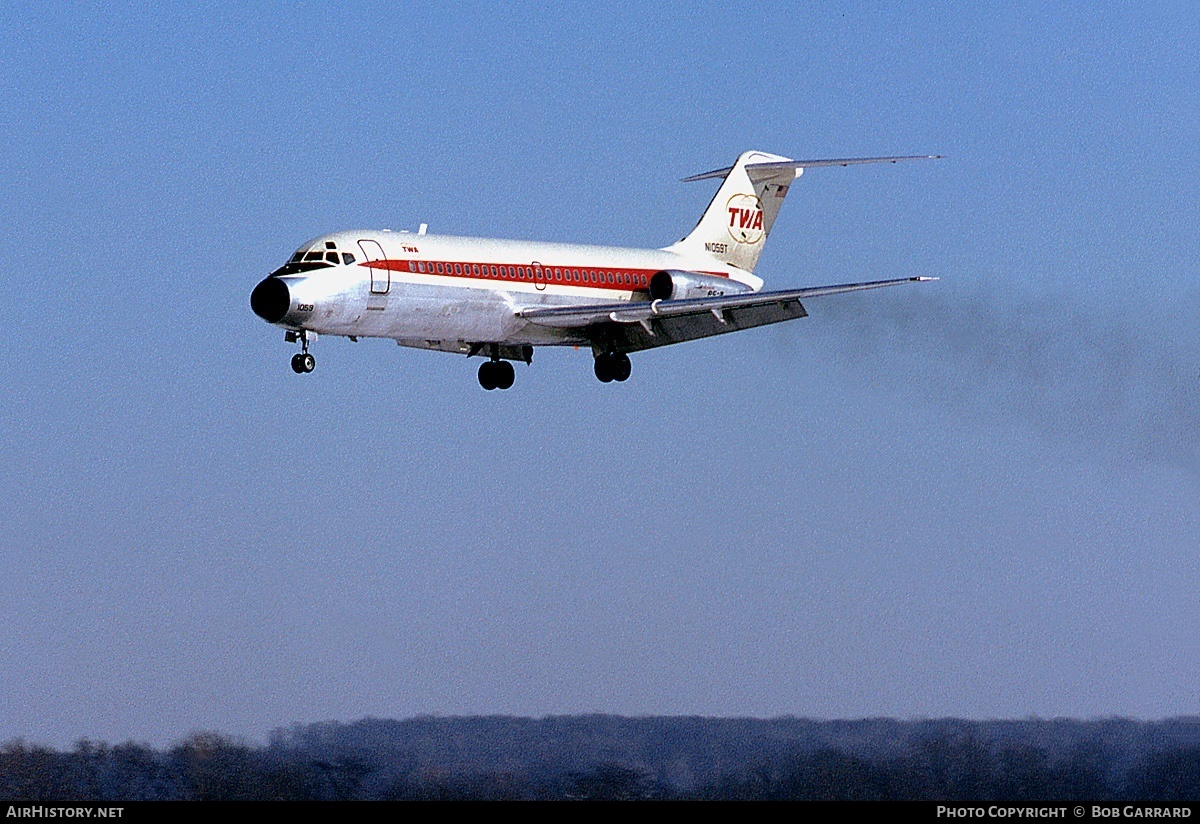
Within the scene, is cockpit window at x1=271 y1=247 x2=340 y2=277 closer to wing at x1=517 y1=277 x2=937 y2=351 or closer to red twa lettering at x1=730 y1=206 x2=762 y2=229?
wing at x1=517 y1=277 x2=937 y2=351

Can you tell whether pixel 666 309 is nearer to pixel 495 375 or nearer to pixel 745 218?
pixel 495 375

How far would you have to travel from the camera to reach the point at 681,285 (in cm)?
6309

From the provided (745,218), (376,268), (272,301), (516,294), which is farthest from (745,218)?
(272,301)

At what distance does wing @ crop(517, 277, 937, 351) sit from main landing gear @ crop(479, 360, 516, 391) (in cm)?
245

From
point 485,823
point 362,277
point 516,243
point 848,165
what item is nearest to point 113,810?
point 485,823

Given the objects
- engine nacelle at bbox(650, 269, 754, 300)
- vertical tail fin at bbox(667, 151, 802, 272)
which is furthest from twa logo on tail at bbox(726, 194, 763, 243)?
engine nacelle at bbox(650, 269, 754, 300)

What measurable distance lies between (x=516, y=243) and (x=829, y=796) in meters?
16.0

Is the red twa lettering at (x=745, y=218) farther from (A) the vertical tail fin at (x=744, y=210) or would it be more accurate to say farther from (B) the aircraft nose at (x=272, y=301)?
(B) the aircraft nose at (x=272, y=301)

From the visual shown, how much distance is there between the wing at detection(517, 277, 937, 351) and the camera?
5925 cm

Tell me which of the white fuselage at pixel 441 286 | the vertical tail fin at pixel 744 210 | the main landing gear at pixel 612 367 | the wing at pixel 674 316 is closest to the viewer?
the white fuselage at pixel 441 286

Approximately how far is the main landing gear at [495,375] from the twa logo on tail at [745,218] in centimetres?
922

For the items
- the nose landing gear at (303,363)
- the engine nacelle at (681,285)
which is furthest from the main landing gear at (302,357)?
the engine nacelle at (681,285)

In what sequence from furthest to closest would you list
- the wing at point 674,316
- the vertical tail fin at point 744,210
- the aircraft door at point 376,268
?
the vertical tail fin at point 744,210
the wing at point 674,316
the aircraft door at point 376,268

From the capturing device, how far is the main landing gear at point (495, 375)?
204 feet
